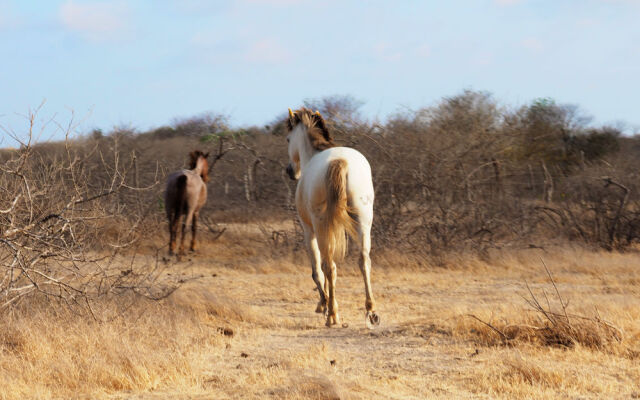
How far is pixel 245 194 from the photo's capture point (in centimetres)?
1281

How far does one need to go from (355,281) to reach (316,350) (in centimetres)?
443

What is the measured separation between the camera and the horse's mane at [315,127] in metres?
7.39

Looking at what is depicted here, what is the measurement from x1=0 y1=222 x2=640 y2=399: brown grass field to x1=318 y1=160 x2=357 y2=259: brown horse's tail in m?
0.85

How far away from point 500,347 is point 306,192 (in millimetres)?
2469

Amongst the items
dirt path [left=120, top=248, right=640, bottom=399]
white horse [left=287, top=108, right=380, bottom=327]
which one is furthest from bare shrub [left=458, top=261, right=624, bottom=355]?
white horse [left=287, top=108, right=380, bottom=327]

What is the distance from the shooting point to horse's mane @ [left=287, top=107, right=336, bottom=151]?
739 cm

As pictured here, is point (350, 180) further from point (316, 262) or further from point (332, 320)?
point (332, 320)

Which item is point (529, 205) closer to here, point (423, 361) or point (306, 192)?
point (306, 192)

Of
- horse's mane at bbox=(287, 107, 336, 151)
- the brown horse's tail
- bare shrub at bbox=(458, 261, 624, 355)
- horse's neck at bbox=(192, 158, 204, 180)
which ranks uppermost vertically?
horse's mane at bbox=(287, 107, 336, 151)

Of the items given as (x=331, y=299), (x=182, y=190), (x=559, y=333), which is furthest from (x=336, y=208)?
(x=182, y=190)

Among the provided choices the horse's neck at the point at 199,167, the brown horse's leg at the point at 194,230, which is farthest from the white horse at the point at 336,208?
the horse's neck at the point at 199,167

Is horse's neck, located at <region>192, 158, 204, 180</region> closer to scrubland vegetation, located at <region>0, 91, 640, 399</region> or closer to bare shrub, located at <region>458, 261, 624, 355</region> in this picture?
scrubland vegetation, located at <region>0, 91, 640, 399</region>

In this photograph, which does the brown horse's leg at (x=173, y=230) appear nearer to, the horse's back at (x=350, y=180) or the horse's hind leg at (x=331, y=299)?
the horse's back at (x=350, y=180)

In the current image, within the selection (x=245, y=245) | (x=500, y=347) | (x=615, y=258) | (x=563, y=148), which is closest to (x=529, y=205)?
(x=615, y=258)
